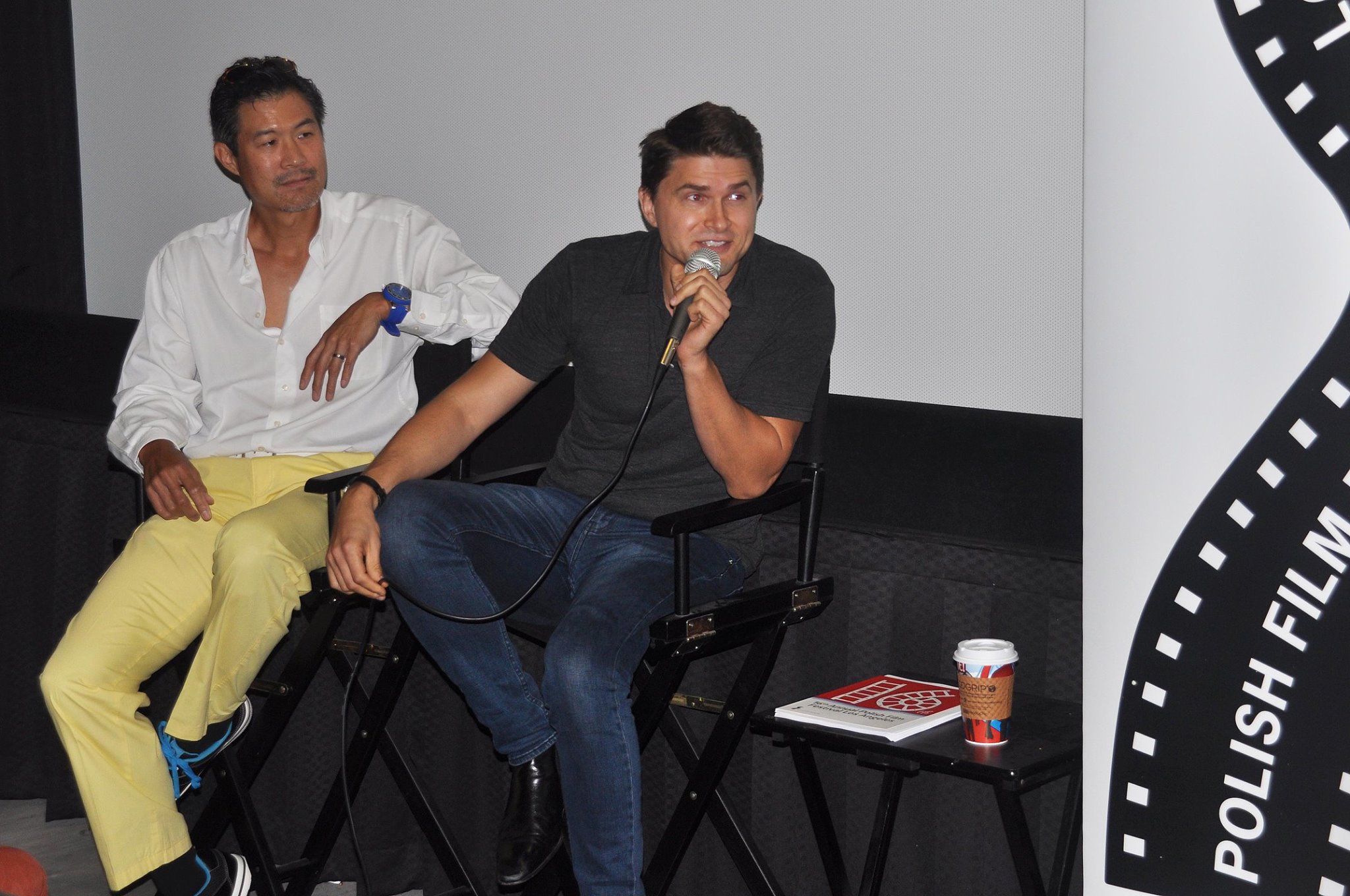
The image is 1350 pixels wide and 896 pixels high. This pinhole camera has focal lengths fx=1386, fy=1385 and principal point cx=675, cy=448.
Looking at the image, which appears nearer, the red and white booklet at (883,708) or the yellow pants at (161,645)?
the red and white booklet at (883,708)

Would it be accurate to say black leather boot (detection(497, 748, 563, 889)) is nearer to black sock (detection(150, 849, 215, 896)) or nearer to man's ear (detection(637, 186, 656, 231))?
black sock (detection(150, 849, 215, 896))

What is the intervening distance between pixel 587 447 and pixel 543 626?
1.11 ft

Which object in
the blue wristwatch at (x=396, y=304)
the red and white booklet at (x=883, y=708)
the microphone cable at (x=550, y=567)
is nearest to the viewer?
the red and white booklet at (x=883, y=708)

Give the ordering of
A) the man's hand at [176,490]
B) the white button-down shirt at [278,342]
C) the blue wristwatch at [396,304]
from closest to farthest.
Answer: the man's hand at [176,490] → the blue wristwatch at [396,304] → the white button-down shirt at [278,342]

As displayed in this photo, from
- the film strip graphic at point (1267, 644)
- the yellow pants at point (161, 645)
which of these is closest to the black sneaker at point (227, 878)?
the yellow pants at point (161, 645)

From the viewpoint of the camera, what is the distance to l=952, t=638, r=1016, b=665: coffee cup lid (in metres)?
1.92

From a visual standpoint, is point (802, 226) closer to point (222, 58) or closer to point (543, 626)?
point (543, 626)

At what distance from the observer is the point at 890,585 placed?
2287mm

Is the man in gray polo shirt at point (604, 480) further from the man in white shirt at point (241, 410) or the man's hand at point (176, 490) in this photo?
the man's hand at point (176, 490)

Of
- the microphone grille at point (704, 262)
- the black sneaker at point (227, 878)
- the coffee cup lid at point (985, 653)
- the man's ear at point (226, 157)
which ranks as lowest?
the black sneaker at point (227, 878)

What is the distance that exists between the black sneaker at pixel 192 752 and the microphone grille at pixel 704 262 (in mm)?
1169

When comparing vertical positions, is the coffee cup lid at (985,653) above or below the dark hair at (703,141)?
below

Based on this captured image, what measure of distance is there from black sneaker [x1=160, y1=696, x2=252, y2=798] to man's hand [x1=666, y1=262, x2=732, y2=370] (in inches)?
43.4

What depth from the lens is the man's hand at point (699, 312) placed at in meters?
Answer: 1.99
